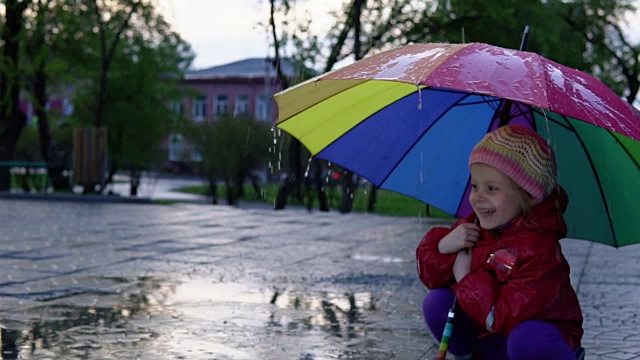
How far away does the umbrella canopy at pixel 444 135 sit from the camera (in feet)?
14.0

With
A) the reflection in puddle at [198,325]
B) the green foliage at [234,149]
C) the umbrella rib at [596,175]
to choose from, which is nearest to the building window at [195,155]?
the green foliage at [234,149]

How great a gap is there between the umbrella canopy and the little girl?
295mm

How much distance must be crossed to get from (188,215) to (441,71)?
14.8m

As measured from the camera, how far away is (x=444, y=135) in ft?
16.4

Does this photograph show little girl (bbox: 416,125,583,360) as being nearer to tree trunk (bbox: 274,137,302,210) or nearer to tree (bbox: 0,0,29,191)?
tree trunk (bbox: 274,137,302,210)

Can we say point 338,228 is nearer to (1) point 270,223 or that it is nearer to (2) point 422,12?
(1) point 270,223

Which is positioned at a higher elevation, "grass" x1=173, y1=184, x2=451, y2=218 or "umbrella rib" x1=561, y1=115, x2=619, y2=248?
"umbrella rib" x1=561, y1=115, x2=619, y2=248

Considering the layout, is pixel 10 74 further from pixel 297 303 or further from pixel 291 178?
pixel 297 303

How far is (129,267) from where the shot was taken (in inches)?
398

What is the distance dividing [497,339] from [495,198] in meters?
0.51

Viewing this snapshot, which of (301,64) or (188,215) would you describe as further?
(301,64)

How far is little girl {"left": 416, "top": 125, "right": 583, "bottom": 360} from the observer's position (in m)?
3.90

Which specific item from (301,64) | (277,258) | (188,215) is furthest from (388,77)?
(301,64)

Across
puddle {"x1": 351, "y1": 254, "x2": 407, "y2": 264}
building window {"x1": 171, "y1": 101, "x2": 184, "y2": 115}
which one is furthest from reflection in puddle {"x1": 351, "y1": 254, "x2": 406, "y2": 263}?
building window {"x1": 171, "y1": 101, "x2": 184, "y2": 115}
